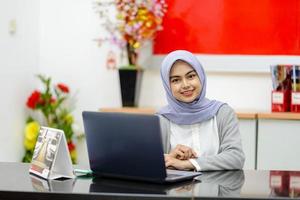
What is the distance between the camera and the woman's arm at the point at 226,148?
227 centimetres

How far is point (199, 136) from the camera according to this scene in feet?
8.61

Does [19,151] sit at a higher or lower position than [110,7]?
lower

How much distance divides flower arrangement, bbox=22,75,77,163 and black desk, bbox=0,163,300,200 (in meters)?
2.18

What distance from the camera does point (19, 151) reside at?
169 inches

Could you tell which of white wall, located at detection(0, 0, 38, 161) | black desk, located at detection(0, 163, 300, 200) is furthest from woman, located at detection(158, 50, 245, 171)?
white wall, located at detection(0, 0, 38, 161)

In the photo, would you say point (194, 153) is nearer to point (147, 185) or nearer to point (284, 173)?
point (284, 173)

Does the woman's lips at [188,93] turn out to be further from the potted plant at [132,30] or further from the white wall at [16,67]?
the white wall at [16,67]

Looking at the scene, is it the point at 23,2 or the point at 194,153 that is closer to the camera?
the point at 194,153

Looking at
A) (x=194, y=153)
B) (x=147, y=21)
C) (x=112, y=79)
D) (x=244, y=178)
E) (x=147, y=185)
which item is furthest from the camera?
(x=112, y=79)

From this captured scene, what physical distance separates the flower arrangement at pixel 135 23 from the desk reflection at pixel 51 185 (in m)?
2.16

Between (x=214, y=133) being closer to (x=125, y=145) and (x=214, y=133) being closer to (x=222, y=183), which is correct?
(x=222, y=183)

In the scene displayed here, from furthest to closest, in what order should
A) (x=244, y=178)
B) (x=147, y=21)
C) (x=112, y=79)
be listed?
(x=112, y=79)
(x=147, y=21)
(x=244, y=178)

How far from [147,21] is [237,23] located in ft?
2.06

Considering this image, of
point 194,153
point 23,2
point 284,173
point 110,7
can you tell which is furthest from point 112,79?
point 284,173
